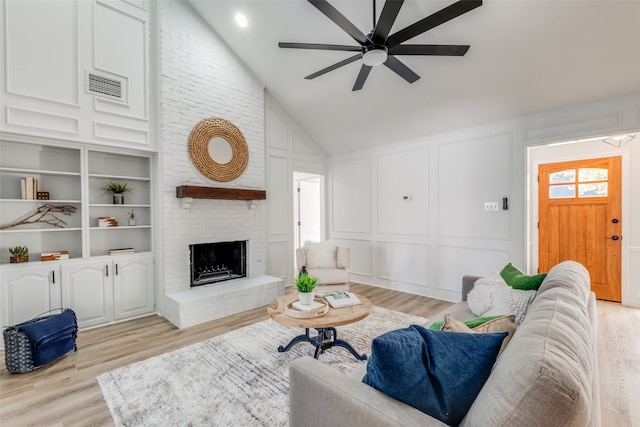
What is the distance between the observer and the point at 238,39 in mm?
4141

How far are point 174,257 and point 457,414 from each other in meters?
3.68

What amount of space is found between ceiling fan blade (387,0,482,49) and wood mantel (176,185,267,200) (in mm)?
2770

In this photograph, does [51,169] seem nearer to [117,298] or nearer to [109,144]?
[109,144]

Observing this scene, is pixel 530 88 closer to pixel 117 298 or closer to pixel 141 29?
pixel 141 29

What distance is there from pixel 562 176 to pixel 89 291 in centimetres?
683

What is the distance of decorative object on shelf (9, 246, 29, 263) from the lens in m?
Answer: 3.03

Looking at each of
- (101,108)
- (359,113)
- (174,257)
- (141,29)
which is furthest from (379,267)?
(141,29)

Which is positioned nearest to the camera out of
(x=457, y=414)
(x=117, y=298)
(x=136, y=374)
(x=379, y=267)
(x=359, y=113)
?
(x=457, y=414)

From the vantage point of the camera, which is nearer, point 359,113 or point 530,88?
point 530,88

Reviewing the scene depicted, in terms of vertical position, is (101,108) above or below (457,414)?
above

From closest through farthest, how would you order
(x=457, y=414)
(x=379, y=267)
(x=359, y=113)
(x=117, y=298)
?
1. (x=457, y=414)
2. (x=117, y=298)
3. (x=359, y=113)
4. (x=379, y=267)

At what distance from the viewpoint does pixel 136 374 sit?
240 cm

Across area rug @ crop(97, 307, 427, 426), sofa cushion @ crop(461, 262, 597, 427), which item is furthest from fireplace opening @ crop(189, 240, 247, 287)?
sofa cushion @ crop(461, 262, 597, 427)

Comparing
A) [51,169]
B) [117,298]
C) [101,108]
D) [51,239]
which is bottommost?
[117,298]
